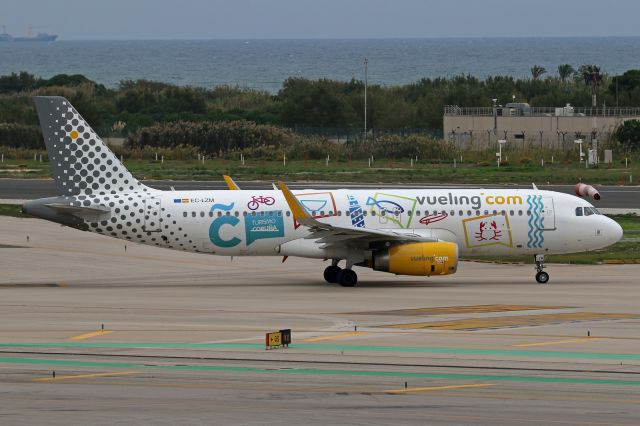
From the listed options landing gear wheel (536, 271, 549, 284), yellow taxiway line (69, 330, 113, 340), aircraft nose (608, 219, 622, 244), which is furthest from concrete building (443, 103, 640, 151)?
yellow taxiway line (69, 330, 113, 340)


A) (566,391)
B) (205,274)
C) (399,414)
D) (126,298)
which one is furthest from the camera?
(205,274)

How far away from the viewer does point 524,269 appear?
46.4 meters

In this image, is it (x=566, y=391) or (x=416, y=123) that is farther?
(x=416, y=123)

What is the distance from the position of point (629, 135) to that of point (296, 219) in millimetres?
63486

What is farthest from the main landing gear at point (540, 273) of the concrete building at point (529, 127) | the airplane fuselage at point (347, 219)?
the concrete building at point (529, 127)

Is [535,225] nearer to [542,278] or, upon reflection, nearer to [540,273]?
[540,273]

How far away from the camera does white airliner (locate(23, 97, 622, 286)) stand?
135ft

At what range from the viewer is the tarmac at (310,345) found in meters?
21.7

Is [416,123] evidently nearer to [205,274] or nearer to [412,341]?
[205,274]

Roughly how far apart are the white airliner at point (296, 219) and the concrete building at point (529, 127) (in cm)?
6029

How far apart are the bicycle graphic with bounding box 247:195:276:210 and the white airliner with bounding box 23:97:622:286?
0.11ft

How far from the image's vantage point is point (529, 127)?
348ft

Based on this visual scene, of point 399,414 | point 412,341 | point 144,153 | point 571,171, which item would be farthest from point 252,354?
point 144,153

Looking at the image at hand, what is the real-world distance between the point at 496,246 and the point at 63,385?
21.8 m
